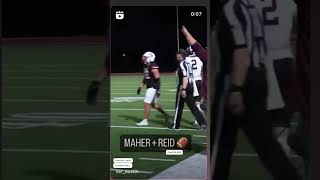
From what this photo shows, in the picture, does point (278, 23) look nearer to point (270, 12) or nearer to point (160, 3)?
point (270, 12)

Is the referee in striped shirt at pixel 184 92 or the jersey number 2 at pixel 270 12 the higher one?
the jersey number 2 at pixel 270 12

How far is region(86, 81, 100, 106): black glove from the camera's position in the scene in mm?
5133

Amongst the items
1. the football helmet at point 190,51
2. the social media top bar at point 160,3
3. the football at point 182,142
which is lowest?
the football at point 182,142

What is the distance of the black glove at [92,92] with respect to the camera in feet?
16.8

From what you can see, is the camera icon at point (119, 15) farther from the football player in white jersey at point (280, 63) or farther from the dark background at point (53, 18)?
the football player in white jersey at point (280, 63)

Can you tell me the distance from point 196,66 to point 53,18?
1.18m

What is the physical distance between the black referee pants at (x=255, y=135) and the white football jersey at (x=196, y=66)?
33cm

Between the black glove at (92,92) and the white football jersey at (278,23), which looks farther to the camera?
the black glove at (92,92)

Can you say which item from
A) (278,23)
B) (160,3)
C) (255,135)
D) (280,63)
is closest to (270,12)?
(278,23)

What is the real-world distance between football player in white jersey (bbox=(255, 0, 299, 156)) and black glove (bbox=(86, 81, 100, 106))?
132cm

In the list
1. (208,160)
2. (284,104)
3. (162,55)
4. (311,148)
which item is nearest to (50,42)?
(162,55)

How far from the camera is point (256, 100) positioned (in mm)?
5074

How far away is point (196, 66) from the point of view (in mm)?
5055

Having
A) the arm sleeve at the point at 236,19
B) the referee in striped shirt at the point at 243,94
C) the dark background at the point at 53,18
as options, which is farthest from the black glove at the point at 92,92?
the arm sleeve at the point at 236,19
